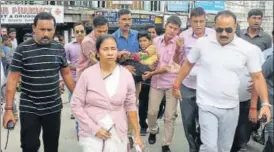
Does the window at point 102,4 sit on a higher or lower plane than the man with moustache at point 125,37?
higher

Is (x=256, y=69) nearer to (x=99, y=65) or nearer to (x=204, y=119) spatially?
(x=204, y=119)

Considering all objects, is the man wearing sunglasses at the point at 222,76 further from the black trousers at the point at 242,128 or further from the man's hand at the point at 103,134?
the man's hand at the point at 103,134

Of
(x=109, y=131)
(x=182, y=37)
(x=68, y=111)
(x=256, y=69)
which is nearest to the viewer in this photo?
(x=109, y=131)

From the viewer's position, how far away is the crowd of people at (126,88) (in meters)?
3.35

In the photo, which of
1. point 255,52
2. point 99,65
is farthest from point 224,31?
point 99,65

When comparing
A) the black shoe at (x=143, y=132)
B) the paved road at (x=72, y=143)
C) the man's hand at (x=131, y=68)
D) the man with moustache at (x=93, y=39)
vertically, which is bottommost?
the paved road at (x=72, y=143)

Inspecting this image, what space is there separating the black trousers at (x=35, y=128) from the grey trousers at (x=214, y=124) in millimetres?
1326

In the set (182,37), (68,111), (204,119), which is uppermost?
(182,37)

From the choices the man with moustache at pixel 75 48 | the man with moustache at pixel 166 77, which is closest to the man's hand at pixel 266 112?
the man with moustache at pixel 166 77

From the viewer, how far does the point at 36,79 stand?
3818 millimetres

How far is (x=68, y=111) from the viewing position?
7828 millimetres

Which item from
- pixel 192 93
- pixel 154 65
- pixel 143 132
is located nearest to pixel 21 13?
pixel 143 132

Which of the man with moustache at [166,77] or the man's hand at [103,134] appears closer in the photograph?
the man's hand at [103,134]

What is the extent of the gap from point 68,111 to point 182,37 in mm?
3640
